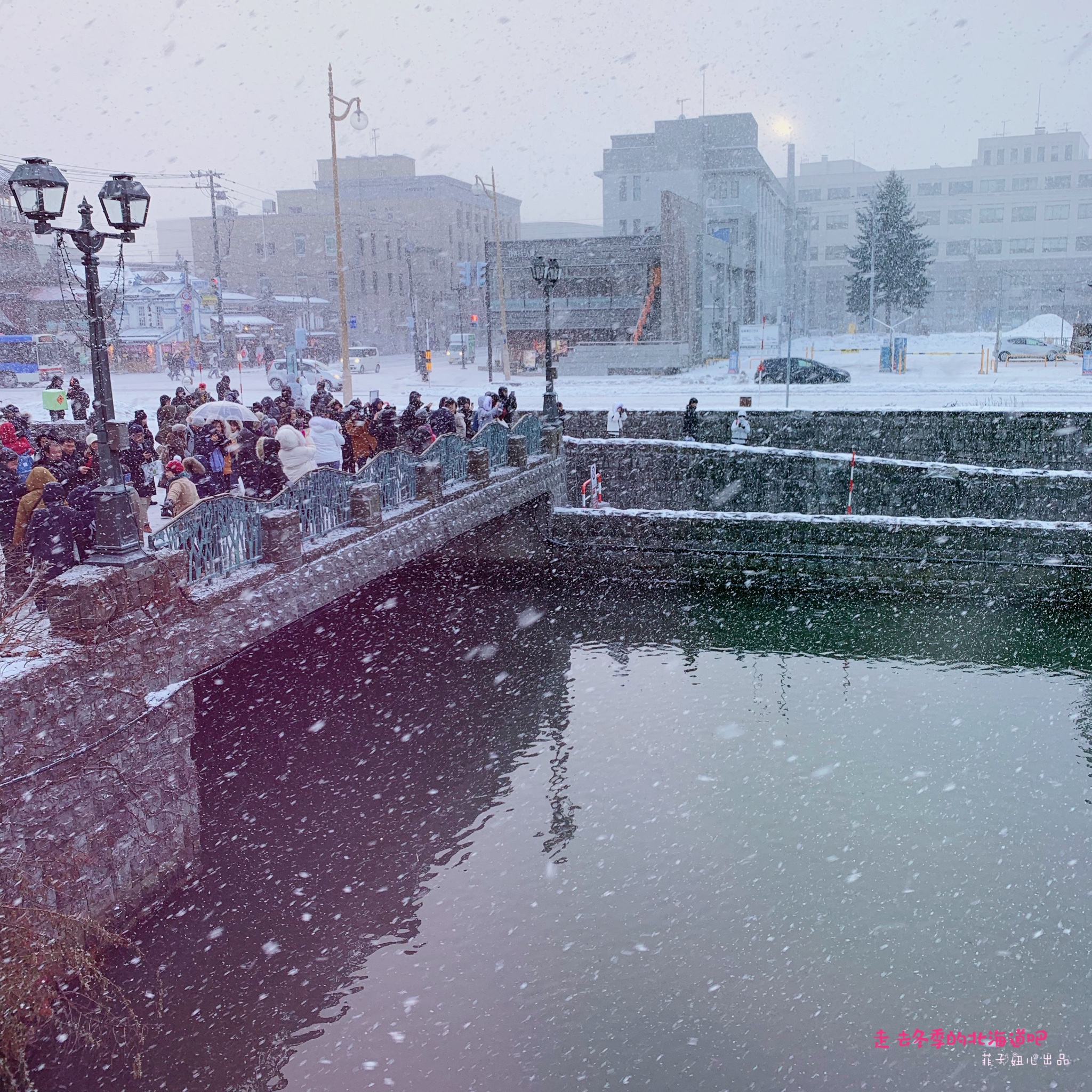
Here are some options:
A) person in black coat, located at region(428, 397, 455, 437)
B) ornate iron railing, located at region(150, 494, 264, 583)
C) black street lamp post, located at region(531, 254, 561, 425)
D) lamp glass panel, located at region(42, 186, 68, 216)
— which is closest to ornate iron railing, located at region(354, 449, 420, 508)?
ornate iron railing, located at region(150, 494, 264, 583)

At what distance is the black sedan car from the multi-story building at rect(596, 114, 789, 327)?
1041 inches

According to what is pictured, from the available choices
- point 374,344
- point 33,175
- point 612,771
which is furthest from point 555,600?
point 374,344

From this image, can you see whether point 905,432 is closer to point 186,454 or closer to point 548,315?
point 548,315

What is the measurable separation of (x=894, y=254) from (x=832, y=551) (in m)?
55.9

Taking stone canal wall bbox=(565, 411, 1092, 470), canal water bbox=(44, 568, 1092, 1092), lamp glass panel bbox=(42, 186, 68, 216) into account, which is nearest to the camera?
canal water bbox=(44, 568, 1092, 1092)

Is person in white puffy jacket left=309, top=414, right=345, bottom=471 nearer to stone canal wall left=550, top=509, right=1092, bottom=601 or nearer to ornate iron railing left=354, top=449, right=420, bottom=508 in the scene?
ornate iron railing left=354, top=449, right=420, bottom=508

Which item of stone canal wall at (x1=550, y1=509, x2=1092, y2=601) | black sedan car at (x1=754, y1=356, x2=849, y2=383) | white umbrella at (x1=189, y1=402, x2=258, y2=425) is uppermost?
black sedan car at (x1=754, y1=356, x2=849, y2=383)

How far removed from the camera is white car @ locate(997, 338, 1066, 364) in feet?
159

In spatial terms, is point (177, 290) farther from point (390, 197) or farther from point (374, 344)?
point (390, 197)

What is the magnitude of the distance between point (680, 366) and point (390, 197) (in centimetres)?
5274

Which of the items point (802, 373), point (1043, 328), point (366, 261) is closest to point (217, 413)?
point (802, 373)

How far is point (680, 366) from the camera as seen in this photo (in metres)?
49.4

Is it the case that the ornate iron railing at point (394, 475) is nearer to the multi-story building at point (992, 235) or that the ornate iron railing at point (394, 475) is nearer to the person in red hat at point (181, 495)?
the person in red hat at point (181, 495)

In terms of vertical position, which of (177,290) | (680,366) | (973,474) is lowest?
(973,474)
